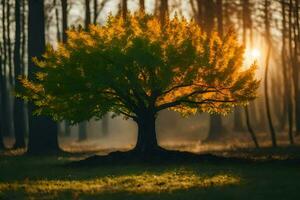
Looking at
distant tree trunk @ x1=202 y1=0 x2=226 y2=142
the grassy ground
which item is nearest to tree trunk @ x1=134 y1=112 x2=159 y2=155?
the grassy ground

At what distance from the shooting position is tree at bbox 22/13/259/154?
2459 cm

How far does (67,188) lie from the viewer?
17.1m

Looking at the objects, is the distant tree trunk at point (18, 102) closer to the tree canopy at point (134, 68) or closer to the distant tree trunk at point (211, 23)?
the tree canopy at point (134, 68)

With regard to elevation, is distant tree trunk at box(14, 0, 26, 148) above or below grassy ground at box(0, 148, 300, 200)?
above

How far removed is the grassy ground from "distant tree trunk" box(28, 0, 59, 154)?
596 centimetres

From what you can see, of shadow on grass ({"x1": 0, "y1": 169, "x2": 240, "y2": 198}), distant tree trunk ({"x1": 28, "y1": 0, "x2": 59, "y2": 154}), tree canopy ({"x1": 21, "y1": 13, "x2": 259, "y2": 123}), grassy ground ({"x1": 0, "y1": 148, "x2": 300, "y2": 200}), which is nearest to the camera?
grassy ground ({"x1": 0, "y1": 148, "x2": 300, "y2": 200})

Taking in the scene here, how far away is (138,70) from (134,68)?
21 cm

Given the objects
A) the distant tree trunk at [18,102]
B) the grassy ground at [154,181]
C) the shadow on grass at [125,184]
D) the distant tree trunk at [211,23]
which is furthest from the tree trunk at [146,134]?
the distant tree trunk at [211,23]

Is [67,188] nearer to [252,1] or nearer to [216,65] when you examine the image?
[216,65]

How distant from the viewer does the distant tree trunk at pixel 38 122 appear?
3152 centimetres

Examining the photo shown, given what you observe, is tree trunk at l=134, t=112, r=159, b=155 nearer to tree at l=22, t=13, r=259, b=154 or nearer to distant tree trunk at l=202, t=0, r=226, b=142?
tree at l=22, t=13, r=259, b=154

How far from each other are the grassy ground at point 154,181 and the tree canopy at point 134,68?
2.87 metres

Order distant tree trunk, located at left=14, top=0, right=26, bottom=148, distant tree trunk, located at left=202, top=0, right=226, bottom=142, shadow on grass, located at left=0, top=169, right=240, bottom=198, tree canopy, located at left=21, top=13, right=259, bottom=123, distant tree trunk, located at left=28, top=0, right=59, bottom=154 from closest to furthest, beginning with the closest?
1. shadow on grass, located at left=0, top=169, right=240, bottom=198
2. tree canopy, located at left=21, top=13, right=259, bottom=123
3. distant tree trunk, located at left=28, top=0, right=59, bottom=154
4. distant tree trunk, located at left=14, top=0, right=26, bottom=148
5. distant tree trunk, located at left=202, top=0, right=226, bottom=142

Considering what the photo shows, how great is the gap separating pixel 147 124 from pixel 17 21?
1278 centimetres
